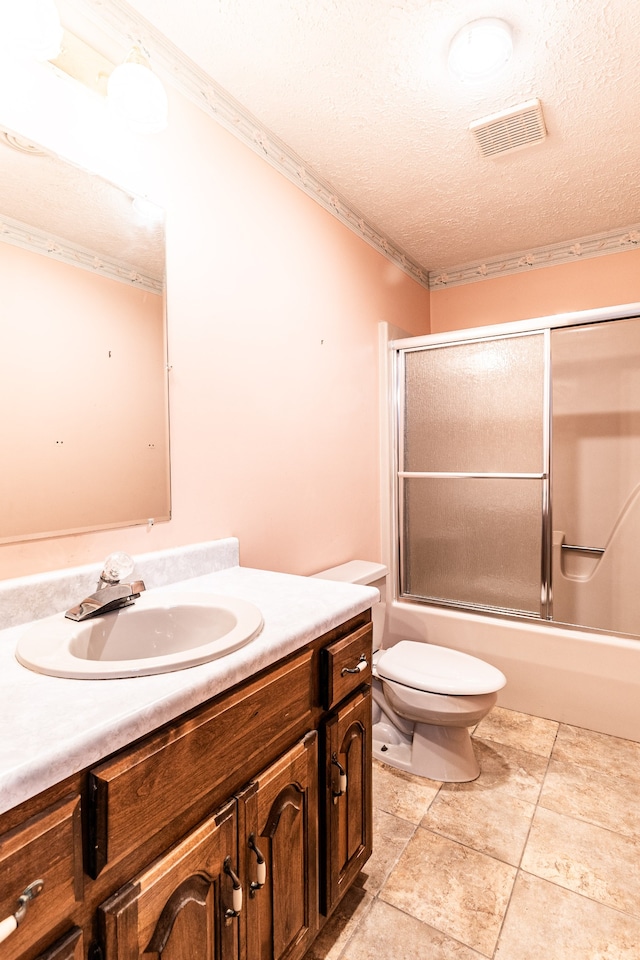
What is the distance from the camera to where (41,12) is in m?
1.00

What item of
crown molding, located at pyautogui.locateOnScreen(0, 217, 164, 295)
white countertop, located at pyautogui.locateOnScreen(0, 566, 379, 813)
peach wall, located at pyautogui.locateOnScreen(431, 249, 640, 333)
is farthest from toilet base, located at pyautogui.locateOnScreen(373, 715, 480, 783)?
peach wall, located at pyautogui.locateOnScreen(431, 249, 640, 333)

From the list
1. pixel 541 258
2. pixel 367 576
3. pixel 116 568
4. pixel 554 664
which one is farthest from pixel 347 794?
pixel 541 258

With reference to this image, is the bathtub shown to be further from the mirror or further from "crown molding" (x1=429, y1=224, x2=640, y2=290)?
"crown molding" (x1=429, y1=224, x2=640, y2=290)

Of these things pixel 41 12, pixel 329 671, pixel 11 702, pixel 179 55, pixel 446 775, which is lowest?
pixel 446 775

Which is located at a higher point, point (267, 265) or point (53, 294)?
point (267, 265)

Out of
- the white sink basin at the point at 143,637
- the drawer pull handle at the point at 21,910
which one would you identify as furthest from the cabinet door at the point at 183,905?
the white sink basin at the point at 143,637

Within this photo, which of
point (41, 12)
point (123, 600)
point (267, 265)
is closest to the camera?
point (41, 12)

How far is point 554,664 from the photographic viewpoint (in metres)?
2.23

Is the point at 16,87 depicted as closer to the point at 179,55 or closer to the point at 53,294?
the point at 53,294

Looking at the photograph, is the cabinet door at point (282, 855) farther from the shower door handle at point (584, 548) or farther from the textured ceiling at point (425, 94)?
the shower door handle at point (584, 548)

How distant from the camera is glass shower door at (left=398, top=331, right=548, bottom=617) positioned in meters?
2.30

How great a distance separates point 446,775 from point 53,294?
2.00 meters

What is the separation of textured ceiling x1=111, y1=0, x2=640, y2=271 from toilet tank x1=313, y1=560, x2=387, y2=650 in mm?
1634

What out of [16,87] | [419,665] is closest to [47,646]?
[16,87]
